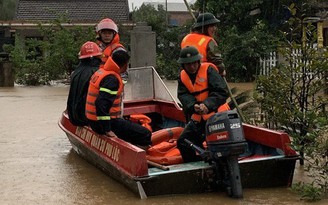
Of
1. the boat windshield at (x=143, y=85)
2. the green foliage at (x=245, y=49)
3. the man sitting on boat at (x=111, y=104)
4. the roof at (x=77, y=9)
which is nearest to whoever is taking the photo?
the man sitting on boat at (x=111, y=104)

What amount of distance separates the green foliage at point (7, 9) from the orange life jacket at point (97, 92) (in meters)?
45.4

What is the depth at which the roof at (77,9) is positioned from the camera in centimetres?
3612

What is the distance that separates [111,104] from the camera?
6.54 m

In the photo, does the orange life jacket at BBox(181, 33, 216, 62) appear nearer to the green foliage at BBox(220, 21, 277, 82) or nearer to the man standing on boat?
the man standing on boat

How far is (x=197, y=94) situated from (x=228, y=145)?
91 cm

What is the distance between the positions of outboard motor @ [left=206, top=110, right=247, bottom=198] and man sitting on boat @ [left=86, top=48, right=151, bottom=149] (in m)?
1.26

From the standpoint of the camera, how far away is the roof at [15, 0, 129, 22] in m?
36.1

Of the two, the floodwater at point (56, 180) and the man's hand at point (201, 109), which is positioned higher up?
the man's hand at point (201, 109)

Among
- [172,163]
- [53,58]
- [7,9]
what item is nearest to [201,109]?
[172,163]

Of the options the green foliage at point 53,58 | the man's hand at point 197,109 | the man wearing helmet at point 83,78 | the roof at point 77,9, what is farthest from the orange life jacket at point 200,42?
the roof at point 77,9

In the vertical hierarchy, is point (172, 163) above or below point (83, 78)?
below

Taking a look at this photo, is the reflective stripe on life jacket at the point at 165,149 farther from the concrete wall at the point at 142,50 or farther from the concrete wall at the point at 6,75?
the concrete wall at the point at 6,75

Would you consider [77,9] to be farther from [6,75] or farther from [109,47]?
[109,47]

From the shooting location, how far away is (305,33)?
7.08 metres
